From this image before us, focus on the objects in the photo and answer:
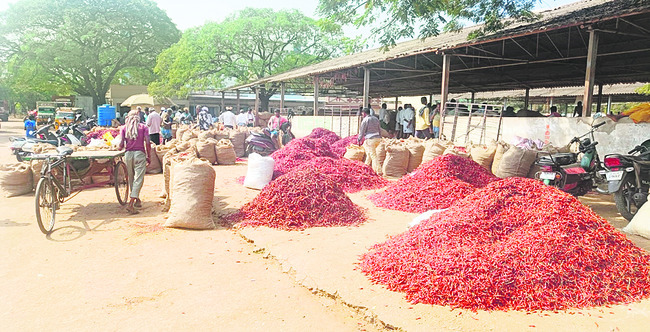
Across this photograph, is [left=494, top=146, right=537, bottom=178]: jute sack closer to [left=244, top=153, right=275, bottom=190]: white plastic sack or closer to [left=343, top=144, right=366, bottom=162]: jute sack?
[left=343, top=144, right=366, bottom=162]: jute sack

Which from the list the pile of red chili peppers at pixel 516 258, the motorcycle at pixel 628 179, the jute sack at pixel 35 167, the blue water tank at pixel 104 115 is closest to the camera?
the pile of red chili peppers at pixel 516 258

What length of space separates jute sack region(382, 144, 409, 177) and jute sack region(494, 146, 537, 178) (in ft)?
6.38

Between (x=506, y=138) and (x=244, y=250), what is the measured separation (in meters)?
7.45

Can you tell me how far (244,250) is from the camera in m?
4.38

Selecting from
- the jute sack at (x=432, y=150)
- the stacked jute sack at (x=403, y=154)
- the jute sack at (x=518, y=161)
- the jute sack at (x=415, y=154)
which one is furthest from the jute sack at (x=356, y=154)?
the jute sack at (x=518, y=161)

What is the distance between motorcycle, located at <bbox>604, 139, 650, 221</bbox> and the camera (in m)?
5.35

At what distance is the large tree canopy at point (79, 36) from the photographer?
29.6 m

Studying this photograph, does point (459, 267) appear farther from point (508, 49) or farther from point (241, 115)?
point (241, 115)

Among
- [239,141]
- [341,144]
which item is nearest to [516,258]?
[341,144]

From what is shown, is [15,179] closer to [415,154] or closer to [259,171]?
[259,171]

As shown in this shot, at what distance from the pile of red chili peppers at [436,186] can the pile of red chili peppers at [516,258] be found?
2064mm

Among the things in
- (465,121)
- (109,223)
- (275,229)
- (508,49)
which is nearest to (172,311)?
(275,229)

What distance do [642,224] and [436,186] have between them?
96.7 inches

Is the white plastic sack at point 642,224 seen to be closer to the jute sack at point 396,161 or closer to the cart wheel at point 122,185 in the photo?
the jute sack at point 396,161
